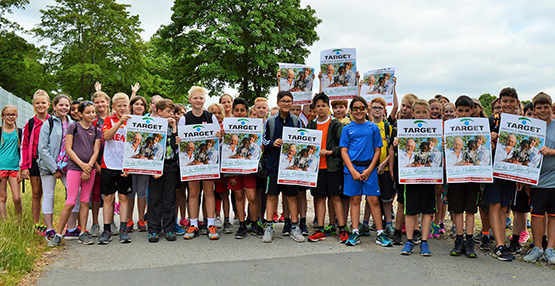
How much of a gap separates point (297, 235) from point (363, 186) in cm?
134

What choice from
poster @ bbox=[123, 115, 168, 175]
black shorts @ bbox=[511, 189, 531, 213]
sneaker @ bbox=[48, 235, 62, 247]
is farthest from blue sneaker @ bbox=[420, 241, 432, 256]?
sneaker @ bbox=[48, 235, 62, 247]

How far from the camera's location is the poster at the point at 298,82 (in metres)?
7.72

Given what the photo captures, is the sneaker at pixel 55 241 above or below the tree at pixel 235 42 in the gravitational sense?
below

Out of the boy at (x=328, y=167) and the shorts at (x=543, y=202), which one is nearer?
the shorts at (x=543, y=202)

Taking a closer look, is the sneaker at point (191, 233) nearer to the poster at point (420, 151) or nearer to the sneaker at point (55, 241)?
the sneaker at point (55, 241)

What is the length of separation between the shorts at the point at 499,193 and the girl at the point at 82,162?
6146 mm

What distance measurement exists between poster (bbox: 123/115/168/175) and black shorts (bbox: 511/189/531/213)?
554 centimetres

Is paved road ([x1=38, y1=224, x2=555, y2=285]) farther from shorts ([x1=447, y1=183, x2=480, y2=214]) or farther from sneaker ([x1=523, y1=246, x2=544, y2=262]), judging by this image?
shorts ([x1=447, y1=183, x2=480, y2=214])

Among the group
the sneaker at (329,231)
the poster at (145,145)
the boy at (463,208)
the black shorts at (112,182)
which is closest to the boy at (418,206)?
the boy at (463,208)

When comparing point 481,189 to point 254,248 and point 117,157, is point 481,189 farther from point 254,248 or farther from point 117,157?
point 117,157

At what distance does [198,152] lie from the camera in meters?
A: 6.56

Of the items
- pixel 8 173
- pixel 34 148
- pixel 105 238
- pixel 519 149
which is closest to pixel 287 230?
pixel 105 238

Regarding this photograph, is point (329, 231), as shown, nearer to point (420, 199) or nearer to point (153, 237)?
point (420, 199)

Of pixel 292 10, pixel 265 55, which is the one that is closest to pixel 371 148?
pixel 265 55
